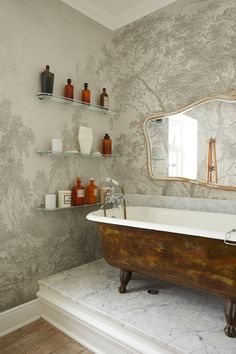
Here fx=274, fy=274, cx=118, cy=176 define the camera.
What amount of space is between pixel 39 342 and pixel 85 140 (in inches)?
65.2

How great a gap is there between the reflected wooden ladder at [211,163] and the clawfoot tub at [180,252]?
314 millimetres

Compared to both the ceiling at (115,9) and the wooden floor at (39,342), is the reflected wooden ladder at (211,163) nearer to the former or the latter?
the ceiling at (115,9)

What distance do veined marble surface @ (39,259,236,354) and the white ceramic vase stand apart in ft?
A: 3.68

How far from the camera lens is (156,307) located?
186 centimetres

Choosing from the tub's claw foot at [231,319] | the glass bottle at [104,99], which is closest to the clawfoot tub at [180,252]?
the tub's claw foot at [231,319]

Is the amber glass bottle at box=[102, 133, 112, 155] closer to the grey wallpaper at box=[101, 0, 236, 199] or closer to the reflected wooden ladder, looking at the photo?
the grey wallpaper at box=[101, 0, 236, 199]

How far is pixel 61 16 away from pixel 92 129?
3.43 feet

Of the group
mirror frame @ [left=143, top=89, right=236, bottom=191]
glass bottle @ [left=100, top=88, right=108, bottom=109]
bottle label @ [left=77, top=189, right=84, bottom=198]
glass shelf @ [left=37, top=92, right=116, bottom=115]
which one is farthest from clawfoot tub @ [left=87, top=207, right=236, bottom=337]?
glass bottle @ [left=100, top=88, right=108, bottom=109]

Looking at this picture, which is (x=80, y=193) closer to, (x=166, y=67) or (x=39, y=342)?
(x=39, y=342)

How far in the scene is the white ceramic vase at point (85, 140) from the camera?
101 inches

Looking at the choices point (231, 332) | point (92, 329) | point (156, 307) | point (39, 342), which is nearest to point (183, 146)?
point (156, 307)

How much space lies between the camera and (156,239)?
1.74 m

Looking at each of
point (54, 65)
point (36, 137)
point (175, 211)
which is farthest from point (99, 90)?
point (175, 211)

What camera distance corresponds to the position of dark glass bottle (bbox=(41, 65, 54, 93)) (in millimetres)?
2221
